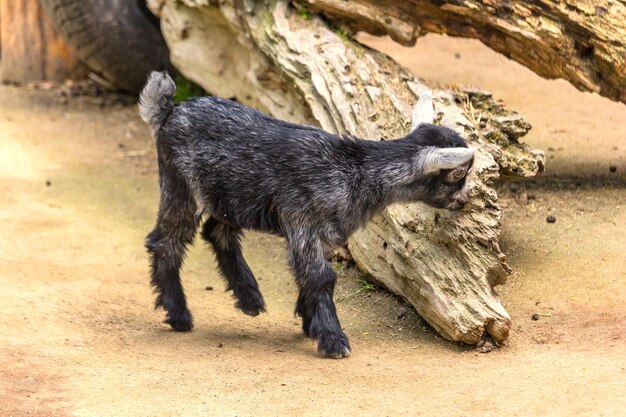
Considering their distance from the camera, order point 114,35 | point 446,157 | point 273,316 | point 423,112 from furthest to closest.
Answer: point 114,35 < point 273,316 < point 423,112 < point 446,157

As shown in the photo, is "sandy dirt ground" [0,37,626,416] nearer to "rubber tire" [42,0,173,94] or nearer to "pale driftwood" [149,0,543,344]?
"pale driftwood" [149,0,543,344]

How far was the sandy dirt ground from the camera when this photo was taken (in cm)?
558

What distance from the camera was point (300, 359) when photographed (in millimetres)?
6438

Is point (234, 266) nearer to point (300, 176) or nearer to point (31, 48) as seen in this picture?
point (300, 176)

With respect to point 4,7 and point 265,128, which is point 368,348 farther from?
point 4,7

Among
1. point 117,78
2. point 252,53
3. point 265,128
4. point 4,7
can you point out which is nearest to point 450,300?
point 265,128

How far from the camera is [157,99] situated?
6949 mm

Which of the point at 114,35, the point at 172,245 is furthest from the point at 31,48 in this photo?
the point at 172,245

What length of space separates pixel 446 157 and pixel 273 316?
6.97ft

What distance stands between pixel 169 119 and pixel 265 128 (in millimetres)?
724

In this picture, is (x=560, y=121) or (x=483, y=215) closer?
(x=483, y=215)

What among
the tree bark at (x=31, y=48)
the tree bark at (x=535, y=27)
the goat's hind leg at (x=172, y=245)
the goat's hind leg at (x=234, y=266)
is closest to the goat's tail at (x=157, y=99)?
the goat's hind leg at (x=172, y=245)

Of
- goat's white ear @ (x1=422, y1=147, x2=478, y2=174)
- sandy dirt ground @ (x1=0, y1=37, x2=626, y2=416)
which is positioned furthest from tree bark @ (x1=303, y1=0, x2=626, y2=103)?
goat's white ear @ (x1=422, y1=147, x2=478, y2=174)

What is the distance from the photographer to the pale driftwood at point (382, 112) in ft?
21.4
